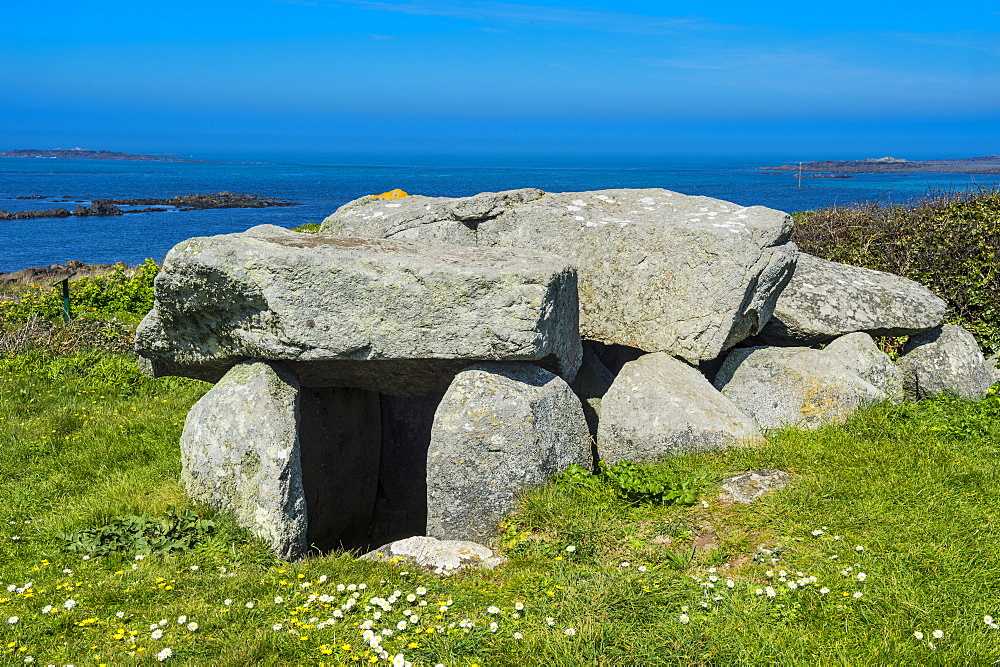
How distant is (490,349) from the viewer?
7074 mm

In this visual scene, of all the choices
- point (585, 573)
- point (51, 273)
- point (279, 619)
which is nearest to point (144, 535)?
point (279, 619)

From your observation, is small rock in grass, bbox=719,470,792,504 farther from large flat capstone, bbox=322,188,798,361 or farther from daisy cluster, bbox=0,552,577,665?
daisy cluster, bbox=0,552,577,665

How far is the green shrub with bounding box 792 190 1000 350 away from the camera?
10656mm

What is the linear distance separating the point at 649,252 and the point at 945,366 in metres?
3.98

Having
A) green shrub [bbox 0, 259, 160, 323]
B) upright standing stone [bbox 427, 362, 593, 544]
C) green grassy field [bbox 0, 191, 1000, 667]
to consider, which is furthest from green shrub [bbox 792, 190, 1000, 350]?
green shrub [bbox 0, 259, 160, 323]

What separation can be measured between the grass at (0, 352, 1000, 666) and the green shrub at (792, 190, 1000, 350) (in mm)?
2900

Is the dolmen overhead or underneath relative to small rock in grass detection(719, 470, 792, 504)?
overhead

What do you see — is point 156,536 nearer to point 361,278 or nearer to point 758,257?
point 361,278

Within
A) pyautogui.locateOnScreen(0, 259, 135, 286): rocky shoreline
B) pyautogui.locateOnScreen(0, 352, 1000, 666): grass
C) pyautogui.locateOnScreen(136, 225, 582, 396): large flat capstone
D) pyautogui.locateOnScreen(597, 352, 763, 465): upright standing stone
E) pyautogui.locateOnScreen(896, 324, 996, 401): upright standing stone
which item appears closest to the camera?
pyautogui.locateOnScreen(0, 352, 1000, 666): grass

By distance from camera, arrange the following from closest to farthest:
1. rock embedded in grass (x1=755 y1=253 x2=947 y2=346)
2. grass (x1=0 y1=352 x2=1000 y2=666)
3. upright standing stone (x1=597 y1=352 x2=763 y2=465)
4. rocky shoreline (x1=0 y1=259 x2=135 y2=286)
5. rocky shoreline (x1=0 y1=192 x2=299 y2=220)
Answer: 1. grass (x1=0 y1=352 x2=1000 y2=666)
2. upright standing stone (x1=597 y1=352 x2=763 y2=465)
3. rock embedded in grass (x1=755 y1=253 x2=947 y2=346)
4. rocky shoreline (x1=0 y1=259 x2=135 y2=286)
5. rocky shoreline (x1=0 y1=192 x2=299 y2=220)

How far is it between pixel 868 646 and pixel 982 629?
746 mm

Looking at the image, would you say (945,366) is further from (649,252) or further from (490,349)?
(490,349)

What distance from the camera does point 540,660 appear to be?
4707 mm

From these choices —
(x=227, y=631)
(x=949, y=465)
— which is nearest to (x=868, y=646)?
(x=949, y=465)
